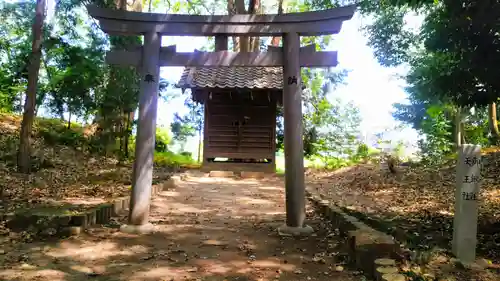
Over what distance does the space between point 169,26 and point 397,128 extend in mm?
23587

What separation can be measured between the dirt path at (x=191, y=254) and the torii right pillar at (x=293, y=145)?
34cm

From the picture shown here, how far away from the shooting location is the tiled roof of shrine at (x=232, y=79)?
49.8 feet

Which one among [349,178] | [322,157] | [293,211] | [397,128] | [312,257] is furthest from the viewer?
[397,128]

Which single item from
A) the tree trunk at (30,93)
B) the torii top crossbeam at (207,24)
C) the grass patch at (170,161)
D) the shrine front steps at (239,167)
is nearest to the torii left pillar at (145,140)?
the torii top crossbeam at (207,24)

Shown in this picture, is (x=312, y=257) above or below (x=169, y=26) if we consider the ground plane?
below

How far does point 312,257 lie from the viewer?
5.59m

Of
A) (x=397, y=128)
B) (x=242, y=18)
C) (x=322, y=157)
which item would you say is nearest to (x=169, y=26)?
(x=242, y=18)

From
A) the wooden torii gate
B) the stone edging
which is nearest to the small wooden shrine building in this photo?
the wooden torii gate

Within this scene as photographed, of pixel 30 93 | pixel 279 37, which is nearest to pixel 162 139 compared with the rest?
pixel 279 37

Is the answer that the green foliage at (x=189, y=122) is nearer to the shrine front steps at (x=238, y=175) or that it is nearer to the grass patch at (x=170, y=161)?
the grass patch at (x=170, y=161)

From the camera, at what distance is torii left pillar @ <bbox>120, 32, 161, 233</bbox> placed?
6.82 metres

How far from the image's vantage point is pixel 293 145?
22.6 ft

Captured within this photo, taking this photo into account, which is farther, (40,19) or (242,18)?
(40,19)

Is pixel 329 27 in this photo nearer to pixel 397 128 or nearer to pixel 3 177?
pixel 3 177
